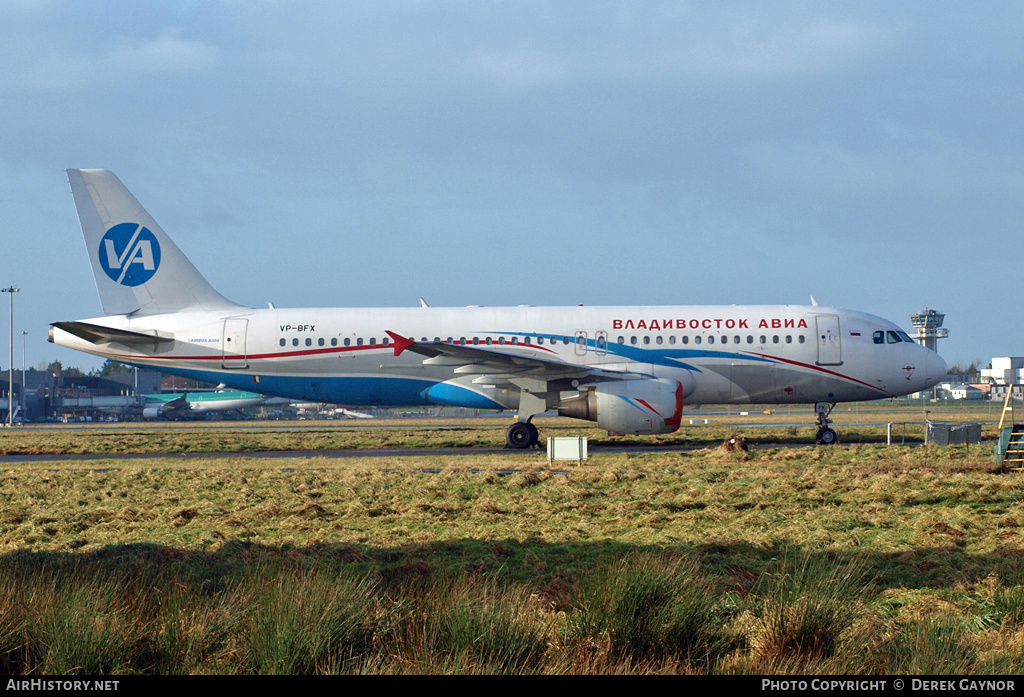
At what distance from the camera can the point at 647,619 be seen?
7.20 m

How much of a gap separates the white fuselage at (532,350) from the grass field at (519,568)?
22.5ft

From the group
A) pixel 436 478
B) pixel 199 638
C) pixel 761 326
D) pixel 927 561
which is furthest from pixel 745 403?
pixel 199 638

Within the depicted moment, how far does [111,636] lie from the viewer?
266 inches

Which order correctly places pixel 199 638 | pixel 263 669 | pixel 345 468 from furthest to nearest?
pixel 345 468 < pixel 199 638 < pixel 263 669

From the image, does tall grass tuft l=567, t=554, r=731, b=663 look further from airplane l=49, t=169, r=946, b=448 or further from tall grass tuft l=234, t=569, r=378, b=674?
airplane l=49, t=169, r=946, b=448

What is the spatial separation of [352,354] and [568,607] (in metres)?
21.1

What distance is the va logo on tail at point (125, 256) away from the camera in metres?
29.2

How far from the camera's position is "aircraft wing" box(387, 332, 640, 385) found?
84.8 ft

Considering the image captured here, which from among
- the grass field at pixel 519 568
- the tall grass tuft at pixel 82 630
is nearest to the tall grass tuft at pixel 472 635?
the grass field at pixel 519 568

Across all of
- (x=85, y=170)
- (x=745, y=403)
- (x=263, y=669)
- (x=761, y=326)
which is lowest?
(x=263, y=669)

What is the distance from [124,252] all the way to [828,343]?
858 inches

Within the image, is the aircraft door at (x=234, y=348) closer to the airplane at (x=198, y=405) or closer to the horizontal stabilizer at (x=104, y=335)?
the horizontal stabilizer at (x=104, y=335)

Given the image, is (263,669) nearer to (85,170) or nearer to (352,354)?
(352,354)

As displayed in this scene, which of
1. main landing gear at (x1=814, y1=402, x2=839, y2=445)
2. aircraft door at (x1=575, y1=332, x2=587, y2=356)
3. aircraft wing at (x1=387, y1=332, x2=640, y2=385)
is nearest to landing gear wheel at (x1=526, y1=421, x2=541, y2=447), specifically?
aircraft wing at (x1=387, y1=332, x2=640, y2=385)
